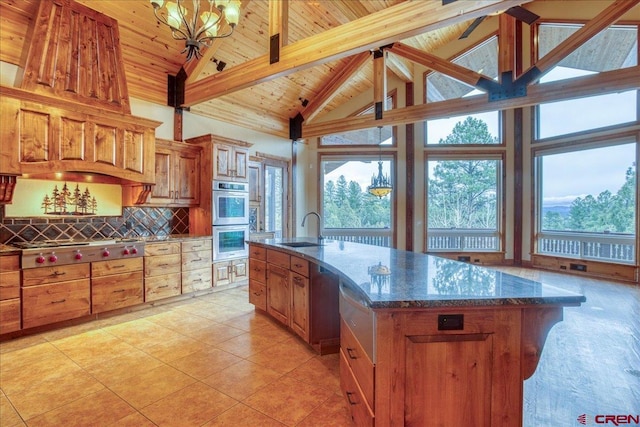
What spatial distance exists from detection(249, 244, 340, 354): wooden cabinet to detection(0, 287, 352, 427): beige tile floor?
0.52 ft

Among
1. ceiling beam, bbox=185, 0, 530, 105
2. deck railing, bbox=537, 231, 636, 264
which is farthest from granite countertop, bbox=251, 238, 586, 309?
deck railing, bbox=537, 231, 636, 264

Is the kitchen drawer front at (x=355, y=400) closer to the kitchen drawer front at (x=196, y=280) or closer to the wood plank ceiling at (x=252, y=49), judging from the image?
the wood plank ceiling at (x=252, y=49)

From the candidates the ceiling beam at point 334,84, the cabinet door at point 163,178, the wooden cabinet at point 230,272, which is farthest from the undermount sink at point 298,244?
the ceiling beam at point 334,84

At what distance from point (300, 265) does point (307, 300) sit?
33 cm

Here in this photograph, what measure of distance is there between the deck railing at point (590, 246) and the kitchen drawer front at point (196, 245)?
7.00m

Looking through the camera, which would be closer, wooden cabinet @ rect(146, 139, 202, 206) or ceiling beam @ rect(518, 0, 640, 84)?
ceiling beam @ rect(518, 0, 640, 84)

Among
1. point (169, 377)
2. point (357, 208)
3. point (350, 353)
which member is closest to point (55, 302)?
point (169, 377)

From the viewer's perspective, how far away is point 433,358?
140cm

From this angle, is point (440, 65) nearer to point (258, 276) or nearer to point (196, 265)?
point (258, 276)

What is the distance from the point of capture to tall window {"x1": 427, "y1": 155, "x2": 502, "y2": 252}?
7391 mm

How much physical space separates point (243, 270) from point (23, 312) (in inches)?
110

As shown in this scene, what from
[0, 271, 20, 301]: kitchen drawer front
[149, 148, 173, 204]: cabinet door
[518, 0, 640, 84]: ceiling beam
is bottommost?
[0, 271, 20, 301]: kitchen drawer front

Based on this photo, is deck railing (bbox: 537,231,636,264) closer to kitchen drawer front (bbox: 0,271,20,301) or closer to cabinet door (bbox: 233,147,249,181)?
cabinet door (bbox: 233,147,249,181)

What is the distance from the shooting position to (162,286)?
430 cm
